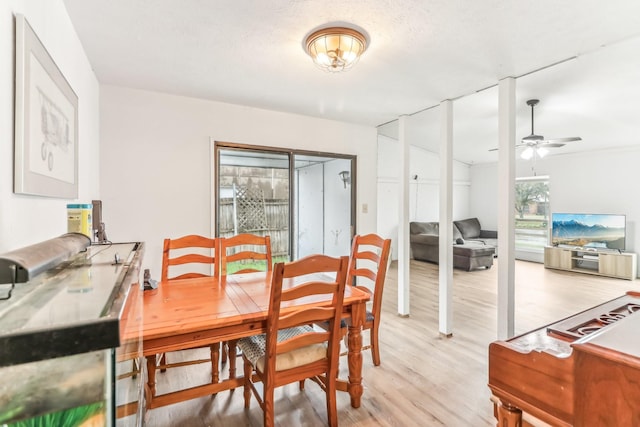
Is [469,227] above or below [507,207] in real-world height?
below

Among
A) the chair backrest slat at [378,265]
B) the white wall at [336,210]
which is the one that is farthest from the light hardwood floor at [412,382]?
the white wall at [336,210]

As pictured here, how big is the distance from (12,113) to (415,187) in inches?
287

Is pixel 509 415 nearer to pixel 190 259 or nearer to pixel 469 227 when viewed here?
pixel 190 259

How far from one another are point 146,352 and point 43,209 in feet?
2.48

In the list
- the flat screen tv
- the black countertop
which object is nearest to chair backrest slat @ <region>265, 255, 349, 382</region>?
the black countertop

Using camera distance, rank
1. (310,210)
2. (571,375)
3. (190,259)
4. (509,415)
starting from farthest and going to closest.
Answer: (310,210) → (190,259) → (509,415) → (571,375)

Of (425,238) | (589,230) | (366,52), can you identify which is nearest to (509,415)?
(366,52)

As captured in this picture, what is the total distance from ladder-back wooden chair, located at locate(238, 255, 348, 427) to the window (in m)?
7.06

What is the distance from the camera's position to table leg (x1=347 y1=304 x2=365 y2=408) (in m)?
1.89

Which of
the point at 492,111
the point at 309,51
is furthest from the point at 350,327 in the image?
the point at 492,111

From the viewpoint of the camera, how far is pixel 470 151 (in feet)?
22.8

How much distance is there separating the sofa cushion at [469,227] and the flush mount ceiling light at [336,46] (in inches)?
254

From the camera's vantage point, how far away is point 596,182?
595cm

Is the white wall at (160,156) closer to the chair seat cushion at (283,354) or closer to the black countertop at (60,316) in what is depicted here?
the chair seat cushion at (283,354)
